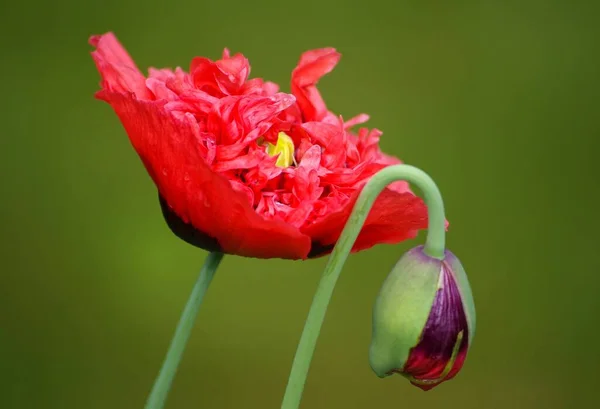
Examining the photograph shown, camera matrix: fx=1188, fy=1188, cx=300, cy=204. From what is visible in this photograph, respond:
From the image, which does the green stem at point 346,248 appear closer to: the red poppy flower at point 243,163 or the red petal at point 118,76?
the red poppy flower at point 243,163

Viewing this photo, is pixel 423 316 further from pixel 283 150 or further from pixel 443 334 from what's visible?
pixel 283 150

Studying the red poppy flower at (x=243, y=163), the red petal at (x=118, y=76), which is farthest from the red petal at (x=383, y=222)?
the red petal at (x=118, y=76)

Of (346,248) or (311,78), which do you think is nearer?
(346,248)

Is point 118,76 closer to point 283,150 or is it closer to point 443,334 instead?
point 283,150

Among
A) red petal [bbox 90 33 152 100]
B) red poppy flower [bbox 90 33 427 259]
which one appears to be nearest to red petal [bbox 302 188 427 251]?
red poppy flower [bbox 90 33 427 259]

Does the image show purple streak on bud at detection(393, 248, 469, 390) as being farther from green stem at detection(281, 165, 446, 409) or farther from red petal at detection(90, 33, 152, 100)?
red petal at detection(90, 33, 152, 100)

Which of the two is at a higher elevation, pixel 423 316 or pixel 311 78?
pixel 311 78

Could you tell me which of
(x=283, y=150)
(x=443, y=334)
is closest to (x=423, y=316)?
(x=443, y=334)

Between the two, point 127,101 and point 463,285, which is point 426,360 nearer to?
point 463,285
